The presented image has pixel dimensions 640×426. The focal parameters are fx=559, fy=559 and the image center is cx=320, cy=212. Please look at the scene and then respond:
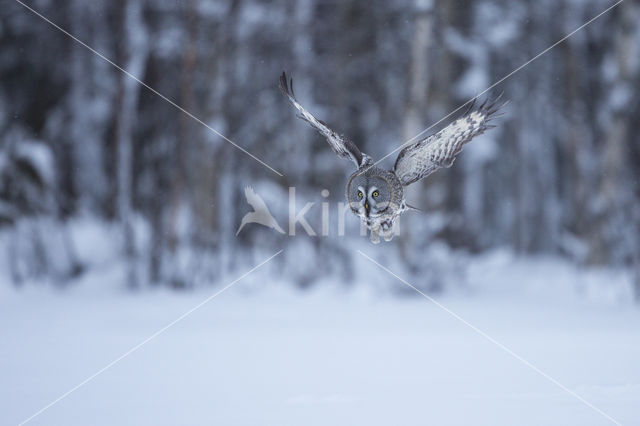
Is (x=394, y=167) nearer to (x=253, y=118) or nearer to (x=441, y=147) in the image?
(x=441, y=147)

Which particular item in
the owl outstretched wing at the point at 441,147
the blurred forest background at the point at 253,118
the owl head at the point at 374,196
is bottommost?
the owl head at the point at 374,196

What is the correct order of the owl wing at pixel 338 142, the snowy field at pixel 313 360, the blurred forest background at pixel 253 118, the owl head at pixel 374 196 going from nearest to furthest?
the owl head at pixel 374 196 < the owl wing at pixel 338 142 < the snowy field at pixel 313 360 < the blurred forest background at pixel 253 118

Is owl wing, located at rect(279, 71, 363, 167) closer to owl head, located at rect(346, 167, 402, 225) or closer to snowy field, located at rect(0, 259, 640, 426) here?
owl head, located at rect(346, 167, 402, 225)

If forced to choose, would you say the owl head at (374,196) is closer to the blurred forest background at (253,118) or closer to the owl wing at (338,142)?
the owl wing at (338,142)

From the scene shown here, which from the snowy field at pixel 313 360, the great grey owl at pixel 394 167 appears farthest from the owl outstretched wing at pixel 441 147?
the snowy field at pixel 313 360

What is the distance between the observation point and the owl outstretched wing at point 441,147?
74.2 inches

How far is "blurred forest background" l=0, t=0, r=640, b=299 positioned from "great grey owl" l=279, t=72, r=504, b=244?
5.25m

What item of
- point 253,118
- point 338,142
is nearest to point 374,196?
point 338,142


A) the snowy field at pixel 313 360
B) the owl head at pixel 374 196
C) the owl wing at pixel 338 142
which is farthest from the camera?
the snowy field at pixel 313 360

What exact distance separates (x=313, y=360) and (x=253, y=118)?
6.55 m

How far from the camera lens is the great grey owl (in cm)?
181

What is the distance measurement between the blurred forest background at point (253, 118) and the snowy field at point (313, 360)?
91 cm

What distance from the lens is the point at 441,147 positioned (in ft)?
6.58

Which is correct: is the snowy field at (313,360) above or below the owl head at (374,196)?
below
